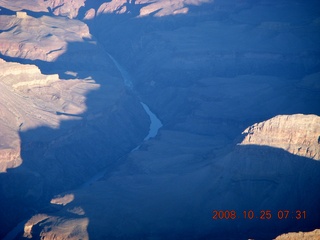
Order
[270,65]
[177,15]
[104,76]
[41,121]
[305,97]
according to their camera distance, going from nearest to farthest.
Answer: [41,121], [305,97], [104,76], [270,65], [177,15]

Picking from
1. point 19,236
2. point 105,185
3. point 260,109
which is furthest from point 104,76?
point 19,236

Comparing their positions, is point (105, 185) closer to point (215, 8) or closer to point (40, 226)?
point (40, 226)

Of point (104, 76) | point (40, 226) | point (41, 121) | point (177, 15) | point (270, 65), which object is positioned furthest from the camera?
point (177, 15)

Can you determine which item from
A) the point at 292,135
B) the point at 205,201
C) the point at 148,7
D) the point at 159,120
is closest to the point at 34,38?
the point at 159,120

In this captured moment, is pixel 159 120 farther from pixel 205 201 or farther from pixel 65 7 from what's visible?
pixel 65 7

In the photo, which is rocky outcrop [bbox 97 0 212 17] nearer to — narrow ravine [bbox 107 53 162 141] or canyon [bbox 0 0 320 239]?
canyon [bbox 0 0 320 239]
